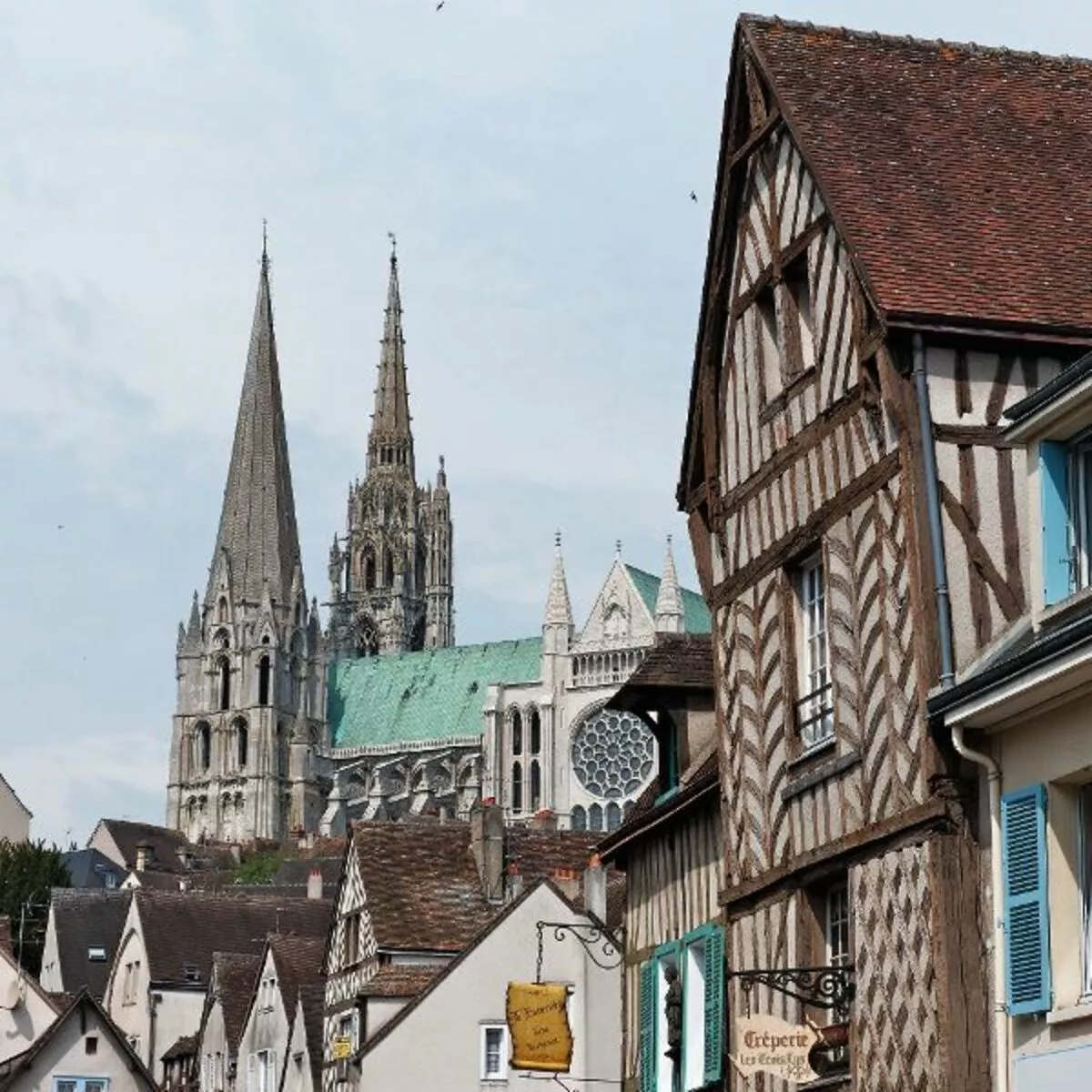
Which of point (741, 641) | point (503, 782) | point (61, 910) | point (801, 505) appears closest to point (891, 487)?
point (801, 505)

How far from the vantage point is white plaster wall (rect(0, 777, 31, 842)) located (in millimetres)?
92625

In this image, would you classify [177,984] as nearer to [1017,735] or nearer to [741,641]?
A: [741,641]

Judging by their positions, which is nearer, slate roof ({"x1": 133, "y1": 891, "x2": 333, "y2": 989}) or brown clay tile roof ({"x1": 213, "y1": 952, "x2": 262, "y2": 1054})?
brown clay tile roof ({"x1": 213, "y1": 952, "x2": 262, "y2": 1054})

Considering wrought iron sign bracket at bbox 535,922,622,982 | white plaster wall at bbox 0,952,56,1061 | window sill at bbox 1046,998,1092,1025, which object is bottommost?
window sill at bbox 1046,998,1092,1025

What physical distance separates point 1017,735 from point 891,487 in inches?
78.8

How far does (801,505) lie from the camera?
1627 cm

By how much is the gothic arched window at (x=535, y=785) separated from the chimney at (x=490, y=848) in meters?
95.4

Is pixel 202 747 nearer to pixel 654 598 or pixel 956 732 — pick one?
pixel 654 598

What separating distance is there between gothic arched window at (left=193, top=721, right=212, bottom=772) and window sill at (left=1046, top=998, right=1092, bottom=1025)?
13779cm

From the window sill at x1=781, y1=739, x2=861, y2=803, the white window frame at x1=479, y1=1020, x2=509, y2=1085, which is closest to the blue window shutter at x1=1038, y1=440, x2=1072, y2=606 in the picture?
the window sill at x1=781, y1=739, x2=861, y2=803

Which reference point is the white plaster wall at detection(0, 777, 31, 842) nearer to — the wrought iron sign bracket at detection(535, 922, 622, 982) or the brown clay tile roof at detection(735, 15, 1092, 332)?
the wrought iron sign bracket at detection(535, 922, 622, 982)

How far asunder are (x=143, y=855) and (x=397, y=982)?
243ft

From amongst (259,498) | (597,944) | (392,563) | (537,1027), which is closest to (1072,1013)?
(537,1027)

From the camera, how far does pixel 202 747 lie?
150 metres
